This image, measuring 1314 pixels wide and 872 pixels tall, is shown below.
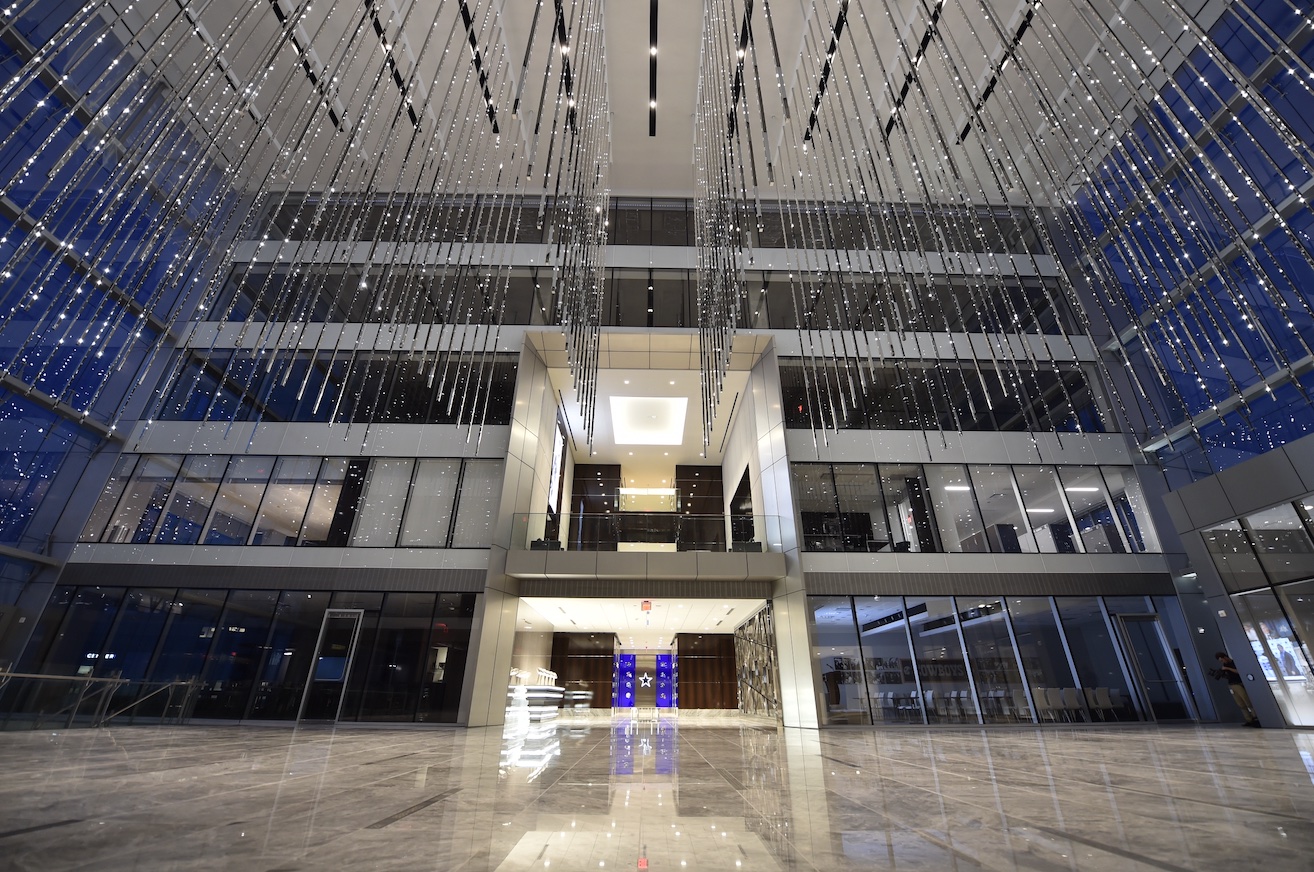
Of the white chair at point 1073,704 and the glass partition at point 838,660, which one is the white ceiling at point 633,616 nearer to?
the glass partition at point 838,660

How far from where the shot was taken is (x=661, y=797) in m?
3.21

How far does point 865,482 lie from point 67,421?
56.6 feet

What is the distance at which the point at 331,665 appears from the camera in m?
10.7

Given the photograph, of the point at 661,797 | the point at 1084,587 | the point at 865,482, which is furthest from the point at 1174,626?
the point at 661,797

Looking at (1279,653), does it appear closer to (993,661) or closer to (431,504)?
(993,661)

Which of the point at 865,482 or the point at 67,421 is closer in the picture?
the point at 67,421

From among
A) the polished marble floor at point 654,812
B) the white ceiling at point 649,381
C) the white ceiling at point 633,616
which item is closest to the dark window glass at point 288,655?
the white ceiling at point 633,616

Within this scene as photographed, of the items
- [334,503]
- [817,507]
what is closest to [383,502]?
[334,503]

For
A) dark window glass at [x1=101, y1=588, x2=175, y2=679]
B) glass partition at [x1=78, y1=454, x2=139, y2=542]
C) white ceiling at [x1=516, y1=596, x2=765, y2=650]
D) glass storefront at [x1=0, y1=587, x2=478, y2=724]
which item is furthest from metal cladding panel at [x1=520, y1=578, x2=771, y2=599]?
glass partition at [x1=78, y1=454, x2=139, y2=542]

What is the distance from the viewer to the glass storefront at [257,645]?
10430mm

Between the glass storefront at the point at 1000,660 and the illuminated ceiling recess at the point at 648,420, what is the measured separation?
312 inches

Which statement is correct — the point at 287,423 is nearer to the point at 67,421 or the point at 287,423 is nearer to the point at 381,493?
the point at 381,493

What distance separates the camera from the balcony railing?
12.0 m

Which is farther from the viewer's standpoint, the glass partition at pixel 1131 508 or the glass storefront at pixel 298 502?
the glass partition at pixel 1131 508
